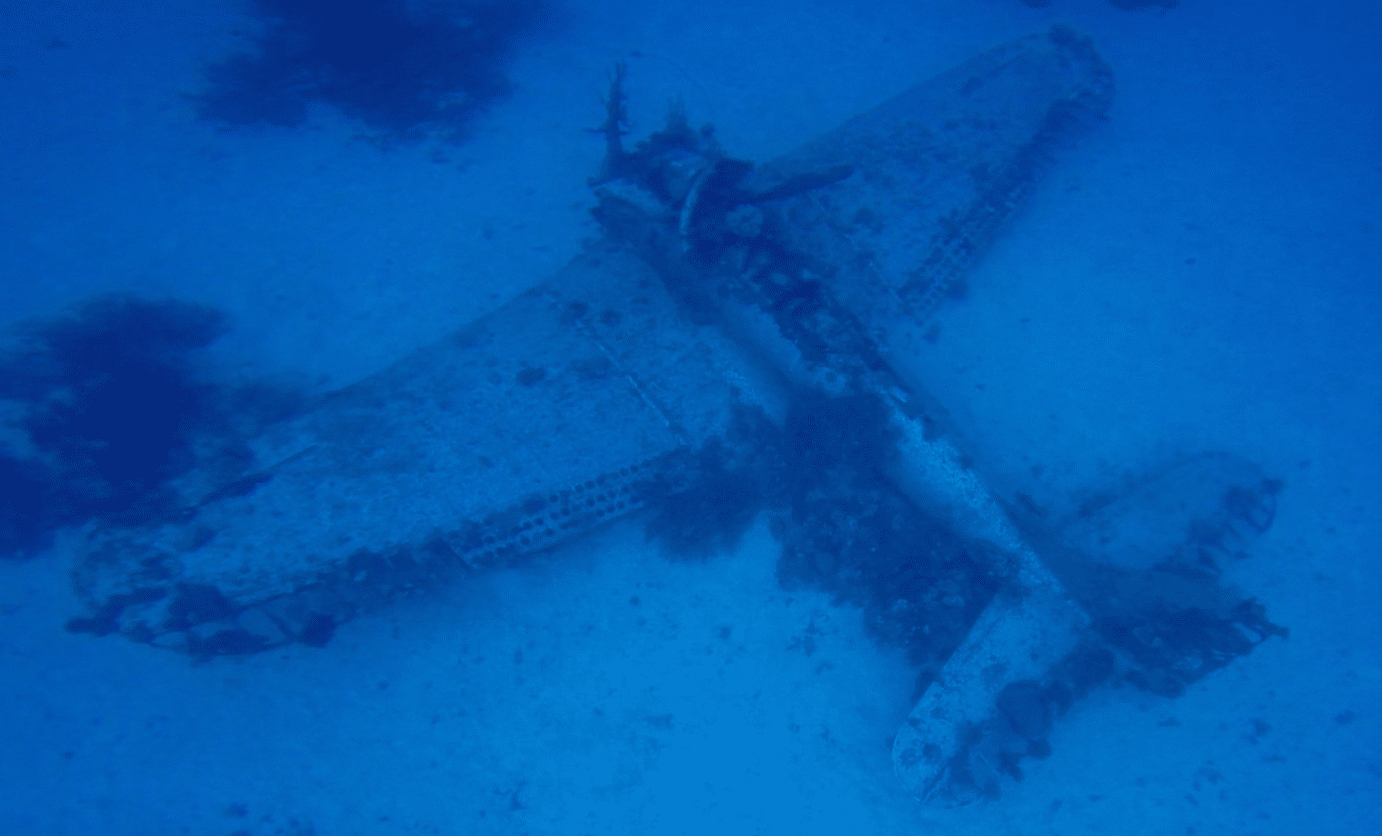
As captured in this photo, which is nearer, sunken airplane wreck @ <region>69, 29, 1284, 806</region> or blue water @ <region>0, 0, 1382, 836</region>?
sunken airplane wreck @ <region>69, 29, 1284, 806</region>

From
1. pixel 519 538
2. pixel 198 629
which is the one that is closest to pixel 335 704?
pixel 198 629

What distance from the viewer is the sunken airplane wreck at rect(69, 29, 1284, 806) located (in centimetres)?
643

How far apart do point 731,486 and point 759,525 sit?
0.73 meters

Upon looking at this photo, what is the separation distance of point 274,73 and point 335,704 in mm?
10575

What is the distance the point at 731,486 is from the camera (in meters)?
7.71

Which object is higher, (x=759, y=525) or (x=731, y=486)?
(x=731, y=486)

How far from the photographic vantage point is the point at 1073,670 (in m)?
6.76

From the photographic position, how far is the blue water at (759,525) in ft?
23.9

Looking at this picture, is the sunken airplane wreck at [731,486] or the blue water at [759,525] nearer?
the sunken airplane wreck at [731,486]

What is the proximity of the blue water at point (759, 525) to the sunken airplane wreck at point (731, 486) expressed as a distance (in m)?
0.94

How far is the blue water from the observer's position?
7270 millimetres

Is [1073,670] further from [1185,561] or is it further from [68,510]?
[68,510]

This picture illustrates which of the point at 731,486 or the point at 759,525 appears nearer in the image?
the point at 731,486

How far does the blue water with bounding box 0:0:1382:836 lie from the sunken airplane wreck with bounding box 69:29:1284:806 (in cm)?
94
